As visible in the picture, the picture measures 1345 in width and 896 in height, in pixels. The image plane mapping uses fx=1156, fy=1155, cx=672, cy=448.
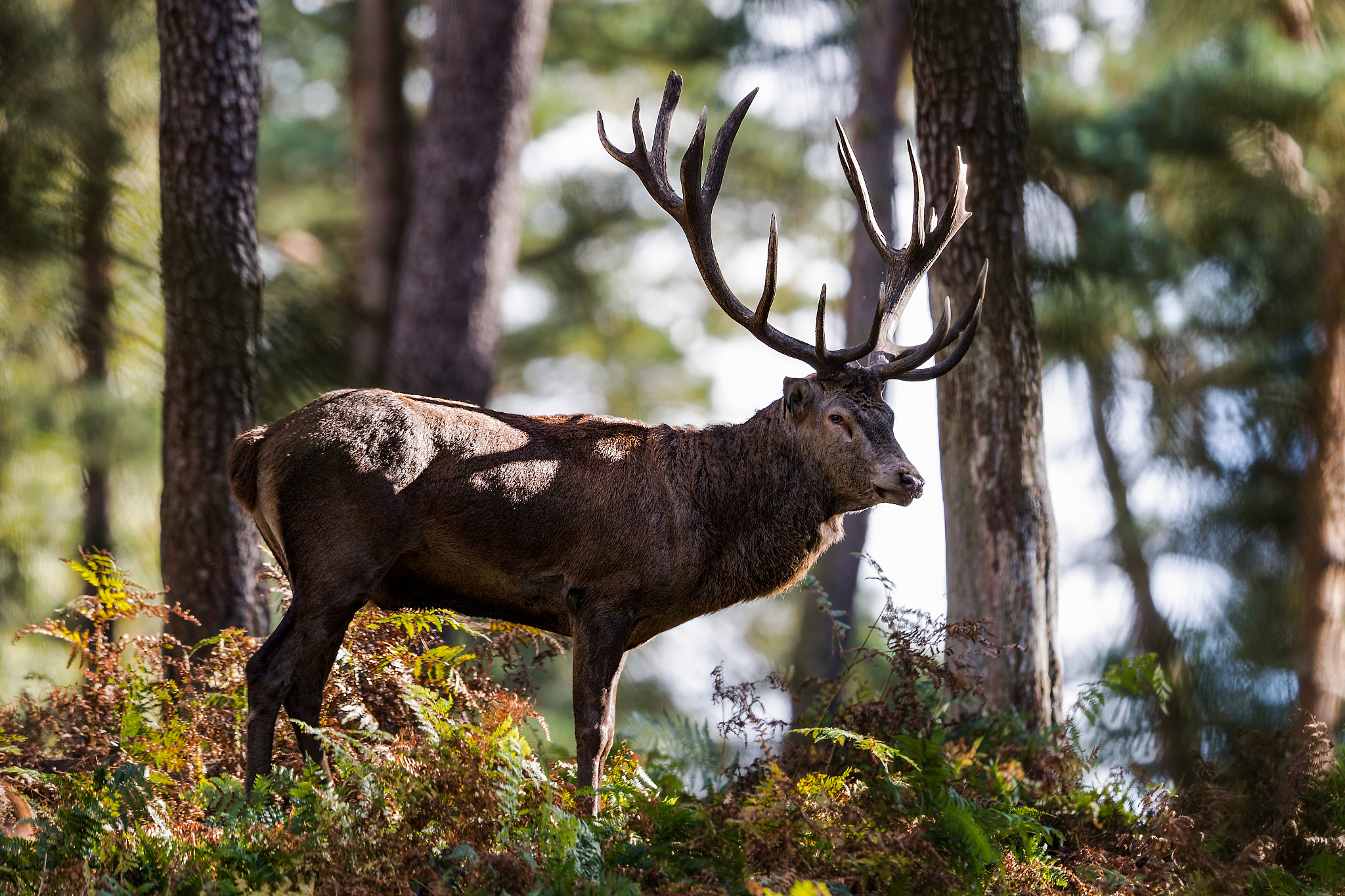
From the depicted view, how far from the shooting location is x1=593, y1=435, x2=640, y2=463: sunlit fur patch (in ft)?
19.4

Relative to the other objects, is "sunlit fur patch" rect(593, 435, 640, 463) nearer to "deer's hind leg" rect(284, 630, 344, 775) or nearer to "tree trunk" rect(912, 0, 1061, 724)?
→ "deer's hind leg" rect(284, 630, 344, 775)

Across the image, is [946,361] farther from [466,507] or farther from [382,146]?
[382,146]

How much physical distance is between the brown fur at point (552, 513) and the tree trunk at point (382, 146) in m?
9.88

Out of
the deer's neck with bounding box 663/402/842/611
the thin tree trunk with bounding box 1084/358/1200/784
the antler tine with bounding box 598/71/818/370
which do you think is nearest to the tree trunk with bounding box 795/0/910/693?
the thin tree trunk with bounding box 1084/358/1200/784

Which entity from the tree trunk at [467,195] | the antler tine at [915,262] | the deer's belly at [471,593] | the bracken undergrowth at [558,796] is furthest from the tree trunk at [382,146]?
the deer's belly at [471,593]

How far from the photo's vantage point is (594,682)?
5.58 metres

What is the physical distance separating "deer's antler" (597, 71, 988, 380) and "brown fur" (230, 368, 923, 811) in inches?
10.7

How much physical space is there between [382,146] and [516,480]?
11336mm

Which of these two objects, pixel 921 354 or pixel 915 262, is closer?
pixel 921 354

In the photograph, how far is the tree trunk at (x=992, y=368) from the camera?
7344 mm

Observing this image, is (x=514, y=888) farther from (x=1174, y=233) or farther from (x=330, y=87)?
(x=330, y=87)

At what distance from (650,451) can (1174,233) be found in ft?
32.4

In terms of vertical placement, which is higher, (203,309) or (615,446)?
(203,309)

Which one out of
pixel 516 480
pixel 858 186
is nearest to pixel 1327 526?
pixel 858 186
